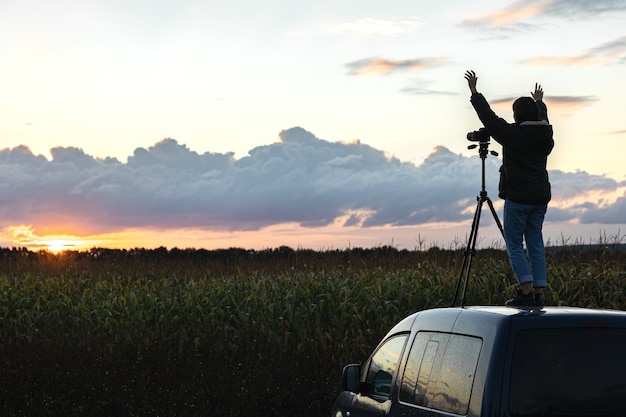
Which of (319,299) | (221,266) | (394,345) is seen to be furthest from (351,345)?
(221,266)

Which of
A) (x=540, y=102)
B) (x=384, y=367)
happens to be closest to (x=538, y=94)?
(x=540, y=102)

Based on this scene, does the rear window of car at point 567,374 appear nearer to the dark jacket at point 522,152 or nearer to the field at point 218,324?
the dark jacket at point 522,152

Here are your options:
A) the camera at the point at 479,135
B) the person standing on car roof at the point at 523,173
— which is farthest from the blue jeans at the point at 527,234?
the camera at the point at 479,135

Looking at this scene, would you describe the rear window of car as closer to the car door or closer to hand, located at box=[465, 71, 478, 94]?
the car door

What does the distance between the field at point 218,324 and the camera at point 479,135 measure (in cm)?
461

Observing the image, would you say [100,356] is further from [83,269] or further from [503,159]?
[83,269]

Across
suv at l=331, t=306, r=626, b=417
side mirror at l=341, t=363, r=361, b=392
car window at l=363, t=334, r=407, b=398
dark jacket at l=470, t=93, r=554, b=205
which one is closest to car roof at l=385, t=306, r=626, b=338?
suv at l=331, t=306, r=626, b=417

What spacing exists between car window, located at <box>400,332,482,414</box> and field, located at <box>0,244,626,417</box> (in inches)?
271

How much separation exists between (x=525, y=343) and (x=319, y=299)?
48.1 ft

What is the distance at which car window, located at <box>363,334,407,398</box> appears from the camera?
756cm

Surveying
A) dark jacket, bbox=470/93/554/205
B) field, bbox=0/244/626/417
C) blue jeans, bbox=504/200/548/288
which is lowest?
field, bbox=0/244/626/417

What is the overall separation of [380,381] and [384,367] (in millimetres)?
136

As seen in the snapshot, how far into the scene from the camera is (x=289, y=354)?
16.3m

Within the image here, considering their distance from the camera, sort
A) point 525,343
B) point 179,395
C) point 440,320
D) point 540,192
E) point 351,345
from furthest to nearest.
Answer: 1. point 351,345
2. point 179,395
3. point 540,192
4. point 440,320
5. point 525,343
